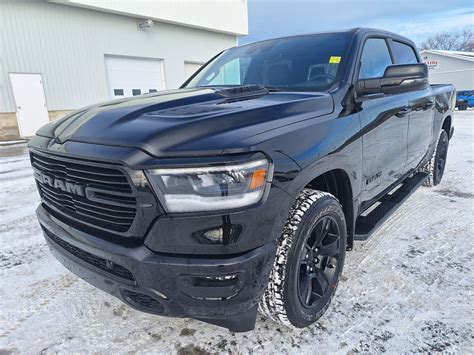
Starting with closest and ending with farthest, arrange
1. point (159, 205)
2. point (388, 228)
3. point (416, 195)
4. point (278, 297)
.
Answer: point (159, 205), point (278, 297), point (388, 228), point (416, 195)

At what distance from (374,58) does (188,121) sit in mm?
2055

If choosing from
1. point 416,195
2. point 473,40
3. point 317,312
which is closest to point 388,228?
point 416,195

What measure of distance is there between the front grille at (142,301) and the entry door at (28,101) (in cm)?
1234

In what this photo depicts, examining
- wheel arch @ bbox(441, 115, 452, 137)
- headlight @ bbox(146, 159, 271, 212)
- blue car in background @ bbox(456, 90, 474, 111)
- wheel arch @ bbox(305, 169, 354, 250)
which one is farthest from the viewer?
blue car in background @ bbox(456, 90, 474, 111)

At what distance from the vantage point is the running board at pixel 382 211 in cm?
257

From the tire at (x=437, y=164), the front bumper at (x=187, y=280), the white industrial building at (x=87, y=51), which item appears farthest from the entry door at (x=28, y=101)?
the front bumper at (x=187, y=280)

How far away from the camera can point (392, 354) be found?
1.82 metres

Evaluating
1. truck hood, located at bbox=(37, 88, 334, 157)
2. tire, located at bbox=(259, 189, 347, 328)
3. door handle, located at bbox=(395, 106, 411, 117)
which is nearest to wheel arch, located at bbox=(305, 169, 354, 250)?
tire, located at bbox=(259, 189, 347, 328)

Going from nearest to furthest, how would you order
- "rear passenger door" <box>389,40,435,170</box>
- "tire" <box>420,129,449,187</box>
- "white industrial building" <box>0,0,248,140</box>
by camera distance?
"rear passenger door" <box>389,40,435,170</box>, "tire" <box>420,129,449,187</box>, "white industrial building" <box>0,0,248,140</box>

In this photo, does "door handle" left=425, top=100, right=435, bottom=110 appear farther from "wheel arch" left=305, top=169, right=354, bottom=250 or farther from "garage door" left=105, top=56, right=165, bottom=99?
"garage door" left=105, top=56, right=165, bottom=99

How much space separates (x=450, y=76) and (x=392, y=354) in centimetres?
3221

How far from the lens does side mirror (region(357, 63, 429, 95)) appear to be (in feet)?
7.49

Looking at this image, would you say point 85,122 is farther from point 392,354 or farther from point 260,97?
point 392,354

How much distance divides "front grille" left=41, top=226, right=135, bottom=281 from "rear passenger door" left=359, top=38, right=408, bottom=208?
1.73m
